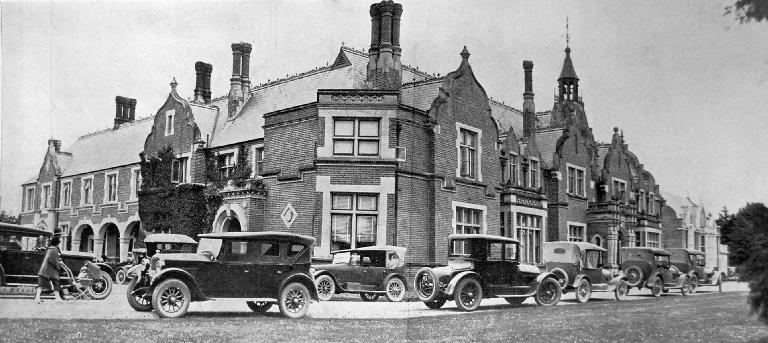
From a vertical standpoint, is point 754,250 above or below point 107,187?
below

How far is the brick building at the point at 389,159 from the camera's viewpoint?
14609 mm

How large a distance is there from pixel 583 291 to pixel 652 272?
498cm

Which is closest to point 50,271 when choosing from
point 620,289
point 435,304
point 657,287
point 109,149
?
point 109,149

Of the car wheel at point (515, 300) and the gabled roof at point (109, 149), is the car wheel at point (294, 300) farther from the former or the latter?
the gabled roof at point (109, 149)

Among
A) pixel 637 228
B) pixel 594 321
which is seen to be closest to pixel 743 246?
pixel 594 321

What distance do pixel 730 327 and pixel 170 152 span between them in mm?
15542

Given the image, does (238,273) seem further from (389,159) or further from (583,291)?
(583,291)

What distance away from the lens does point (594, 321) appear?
440 inches

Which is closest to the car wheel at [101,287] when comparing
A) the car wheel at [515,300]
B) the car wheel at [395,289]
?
the car wheel at [395,289]

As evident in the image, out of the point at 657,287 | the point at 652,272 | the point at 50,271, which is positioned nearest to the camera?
the point at 50,271

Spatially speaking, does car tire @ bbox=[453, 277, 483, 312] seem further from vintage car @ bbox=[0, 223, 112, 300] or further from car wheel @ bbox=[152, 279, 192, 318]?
vintage car @ bbox=[0, 223, 112, 300]

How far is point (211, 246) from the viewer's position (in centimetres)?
1137

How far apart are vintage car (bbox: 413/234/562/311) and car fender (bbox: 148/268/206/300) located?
16.3 ft

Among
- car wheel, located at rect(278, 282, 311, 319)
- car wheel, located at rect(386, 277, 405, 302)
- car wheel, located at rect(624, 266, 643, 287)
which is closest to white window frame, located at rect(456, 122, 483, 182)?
car wheel, located at rect(386, 277, 405, 302)
